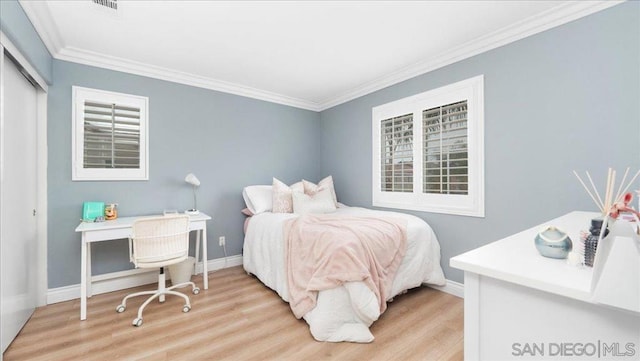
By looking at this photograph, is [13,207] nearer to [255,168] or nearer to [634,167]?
[255,168]

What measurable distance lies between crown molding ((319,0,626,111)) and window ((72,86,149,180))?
290 cm

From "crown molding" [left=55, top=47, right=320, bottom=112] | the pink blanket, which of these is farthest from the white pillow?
"crown molding" [left=55, top=47, right=320, bottom=112]

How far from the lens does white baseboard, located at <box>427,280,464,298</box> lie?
264 centimetres

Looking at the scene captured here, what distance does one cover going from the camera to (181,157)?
326 centimetres

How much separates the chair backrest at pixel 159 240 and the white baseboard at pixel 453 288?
2585 mm

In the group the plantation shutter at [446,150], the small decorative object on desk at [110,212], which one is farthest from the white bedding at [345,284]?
the small decorative object on desk at [110,212]

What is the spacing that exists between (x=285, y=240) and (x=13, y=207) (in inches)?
83.2

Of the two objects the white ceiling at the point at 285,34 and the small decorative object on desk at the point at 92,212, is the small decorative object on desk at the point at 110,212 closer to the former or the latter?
the small decorative object on desk at the point at 92,212

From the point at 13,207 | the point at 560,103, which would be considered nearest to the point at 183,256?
the point at 13,207

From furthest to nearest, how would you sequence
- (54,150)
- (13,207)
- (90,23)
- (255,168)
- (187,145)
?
(255,168), (187,145), (54,150), (90,23), (13,207)

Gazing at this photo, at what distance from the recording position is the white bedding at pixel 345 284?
75.2 inches

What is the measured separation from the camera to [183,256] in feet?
7.96

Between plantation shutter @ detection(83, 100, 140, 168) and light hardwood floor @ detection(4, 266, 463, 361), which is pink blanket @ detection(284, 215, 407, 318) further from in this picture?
plantation shutter @ detection(83, 100, 140, 168)

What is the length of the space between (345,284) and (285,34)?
2199mm
